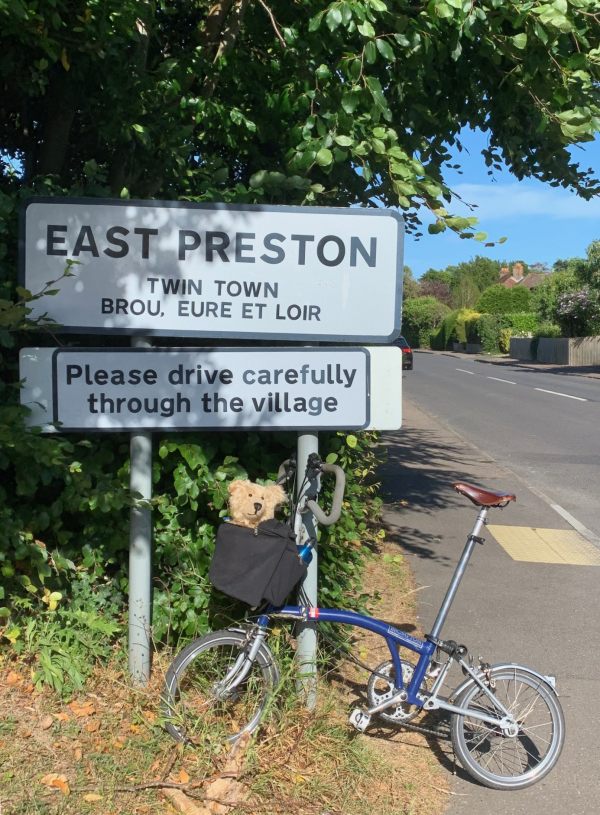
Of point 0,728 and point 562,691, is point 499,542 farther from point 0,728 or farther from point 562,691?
point 0,728

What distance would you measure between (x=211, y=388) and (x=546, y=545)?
4.81m

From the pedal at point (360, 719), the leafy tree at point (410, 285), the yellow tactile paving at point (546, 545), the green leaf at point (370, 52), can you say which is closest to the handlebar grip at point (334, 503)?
the pedal at point (360, 719)

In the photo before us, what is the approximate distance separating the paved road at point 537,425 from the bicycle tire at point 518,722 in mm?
4784

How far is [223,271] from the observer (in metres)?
3.58

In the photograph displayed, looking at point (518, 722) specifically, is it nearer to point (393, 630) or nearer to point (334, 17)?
point (393, 630)

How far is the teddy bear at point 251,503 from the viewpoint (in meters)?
3.37

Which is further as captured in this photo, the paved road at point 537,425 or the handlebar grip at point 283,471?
the paved road at point 537,425

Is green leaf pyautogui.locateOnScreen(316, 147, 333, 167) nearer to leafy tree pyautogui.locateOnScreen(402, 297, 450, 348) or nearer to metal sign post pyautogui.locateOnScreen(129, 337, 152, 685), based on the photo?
metal sign post pyautogui.locateOnScreen(129, 337, 152, 685)

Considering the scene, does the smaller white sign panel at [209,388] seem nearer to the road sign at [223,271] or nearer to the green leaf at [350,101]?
the road sign at [223,271]

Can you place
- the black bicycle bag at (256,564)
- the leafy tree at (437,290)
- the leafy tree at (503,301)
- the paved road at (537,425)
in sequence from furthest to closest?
the leafy tree at (437,290), the leafy tree at (503,301), the paved road at (537,425), the black bicycle bag at (256,564)

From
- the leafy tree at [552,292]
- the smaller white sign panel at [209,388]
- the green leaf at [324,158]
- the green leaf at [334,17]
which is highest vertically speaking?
the leafy tree at [552,292]

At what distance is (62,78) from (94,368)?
248 centimetres

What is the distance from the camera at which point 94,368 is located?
137 inches

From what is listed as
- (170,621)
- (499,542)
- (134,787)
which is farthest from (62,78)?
(499,542)
